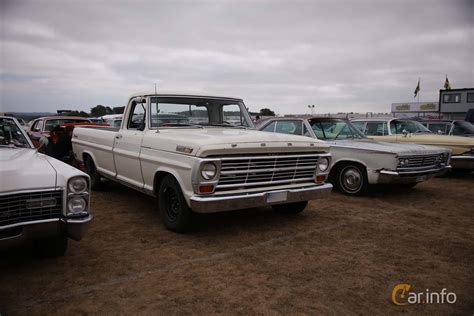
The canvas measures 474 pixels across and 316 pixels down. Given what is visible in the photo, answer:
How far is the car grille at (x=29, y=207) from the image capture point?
3.09 meters

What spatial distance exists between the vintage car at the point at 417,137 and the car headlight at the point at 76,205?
330 inches

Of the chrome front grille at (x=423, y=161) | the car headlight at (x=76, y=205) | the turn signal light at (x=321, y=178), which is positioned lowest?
the car headlight at (x=76, y=205)

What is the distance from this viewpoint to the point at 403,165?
263 inches

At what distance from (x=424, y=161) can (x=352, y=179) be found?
1.37 metres

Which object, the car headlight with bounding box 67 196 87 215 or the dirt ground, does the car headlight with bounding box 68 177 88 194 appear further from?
the dirt ground

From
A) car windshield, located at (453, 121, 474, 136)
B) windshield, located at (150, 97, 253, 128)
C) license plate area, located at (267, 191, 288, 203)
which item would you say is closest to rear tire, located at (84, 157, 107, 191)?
windshield, located at (150, 97, 253, 128)

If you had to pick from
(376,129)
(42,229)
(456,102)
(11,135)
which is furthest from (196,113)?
(456,102)

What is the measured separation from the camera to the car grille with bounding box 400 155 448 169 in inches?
267

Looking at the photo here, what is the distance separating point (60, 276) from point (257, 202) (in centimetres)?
219

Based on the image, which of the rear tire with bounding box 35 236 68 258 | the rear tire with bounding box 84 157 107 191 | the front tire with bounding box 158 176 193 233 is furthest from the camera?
the rear tire with bounding box 84 157 107 191

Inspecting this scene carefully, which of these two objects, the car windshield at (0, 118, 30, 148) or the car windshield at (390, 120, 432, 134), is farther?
the car windshield at (390, 120, 432, 134)

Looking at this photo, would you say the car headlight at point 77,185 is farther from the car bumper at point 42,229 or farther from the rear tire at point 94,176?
the rear tire at point 94,176

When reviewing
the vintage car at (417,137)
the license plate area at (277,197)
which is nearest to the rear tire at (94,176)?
the license plate area at (277,197)

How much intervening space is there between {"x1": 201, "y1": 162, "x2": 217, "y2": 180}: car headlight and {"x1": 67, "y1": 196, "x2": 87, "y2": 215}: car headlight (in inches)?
49.6
